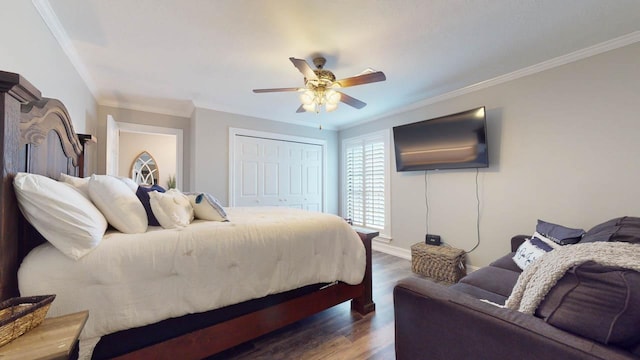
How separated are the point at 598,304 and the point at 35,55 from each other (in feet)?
10.6

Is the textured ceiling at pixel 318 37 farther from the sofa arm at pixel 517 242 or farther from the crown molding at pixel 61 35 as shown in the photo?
the sofa arm at pixel 517 242

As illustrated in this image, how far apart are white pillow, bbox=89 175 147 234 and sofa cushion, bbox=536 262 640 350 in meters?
1.98

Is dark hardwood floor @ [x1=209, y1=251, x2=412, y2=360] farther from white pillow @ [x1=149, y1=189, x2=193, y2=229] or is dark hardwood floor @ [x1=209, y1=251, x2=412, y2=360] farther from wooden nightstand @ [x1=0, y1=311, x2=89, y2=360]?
wooden nightstand @ [x1=0, y1=311, x2=89, y2=360]

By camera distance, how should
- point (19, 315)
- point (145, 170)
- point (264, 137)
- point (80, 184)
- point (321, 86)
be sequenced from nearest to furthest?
point (19, 315) → point (80, 184) → point (321, 86) → point (264, 137) → point (145, 170)

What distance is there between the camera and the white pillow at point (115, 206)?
140 centimetres

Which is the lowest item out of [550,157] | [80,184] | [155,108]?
[80,184]

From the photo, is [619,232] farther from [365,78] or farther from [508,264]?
[365,78]


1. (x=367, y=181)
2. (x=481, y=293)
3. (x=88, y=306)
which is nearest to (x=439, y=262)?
(x=481, y=293)

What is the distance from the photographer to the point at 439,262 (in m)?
2.99

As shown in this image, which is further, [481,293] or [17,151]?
[481,293]

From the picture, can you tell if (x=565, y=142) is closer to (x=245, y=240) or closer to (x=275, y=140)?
(x=245, y=240)

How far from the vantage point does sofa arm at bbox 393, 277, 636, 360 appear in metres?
0.76

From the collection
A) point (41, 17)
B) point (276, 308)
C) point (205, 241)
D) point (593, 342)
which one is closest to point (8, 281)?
point (205, 241)

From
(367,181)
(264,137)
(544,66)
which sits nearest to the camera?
(544,66)
